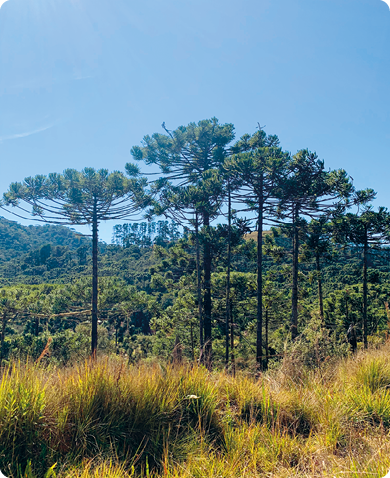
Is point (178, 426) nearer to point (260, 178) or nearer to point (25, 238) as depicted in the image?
point (260, 178)

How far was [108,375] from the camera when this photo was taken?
2971mm

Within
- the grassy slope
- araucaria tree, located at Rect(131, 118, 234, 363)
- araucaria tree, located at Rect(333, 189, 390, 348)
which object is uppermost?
araucaria tree, located at Rect(131, 118, 234, 363)

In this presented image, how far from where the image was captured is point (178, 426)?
8.71 ft

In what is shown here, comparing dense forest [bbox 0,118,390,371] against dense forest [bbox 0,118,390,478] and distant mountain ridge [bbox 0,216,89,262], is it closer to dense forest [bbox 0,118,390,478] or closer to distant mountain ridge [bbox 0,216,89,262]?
dense forest [bbox 0,118,390,478]

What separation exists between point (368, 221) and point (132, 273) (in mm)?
51368

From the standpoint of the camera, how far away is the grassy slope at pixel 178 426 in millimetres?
2129

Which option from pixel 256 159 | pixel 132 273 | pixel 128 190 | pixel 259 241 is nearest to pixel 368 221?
pixel 259 241

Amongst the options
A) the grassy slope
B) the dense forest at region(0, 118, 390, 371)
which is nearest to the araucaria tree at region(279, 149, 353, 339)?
the dense forest at region(0, 118, 390, 371)

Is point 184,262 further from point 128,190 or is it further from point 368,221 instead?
point 368,221

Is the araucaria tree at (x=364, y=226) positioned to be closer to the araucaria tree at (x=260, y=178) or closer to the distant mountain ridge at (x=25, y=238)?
the araucaria tree at (x=260, y=178)

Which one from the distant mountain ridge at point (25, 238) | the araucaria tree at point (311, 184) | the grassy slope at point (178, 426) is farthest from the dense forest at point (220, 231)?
the distant mountain ridge at point (25, 238)

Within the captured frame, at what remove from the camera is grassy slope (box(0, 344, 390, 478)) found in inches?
83.8

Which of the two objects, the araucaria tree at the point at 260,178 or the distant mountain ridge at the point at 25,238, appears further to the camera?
the distant mountain ridge at the point at 25,238

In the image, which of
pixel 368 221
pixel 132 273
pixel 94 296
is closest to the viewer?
pixel 94 296
